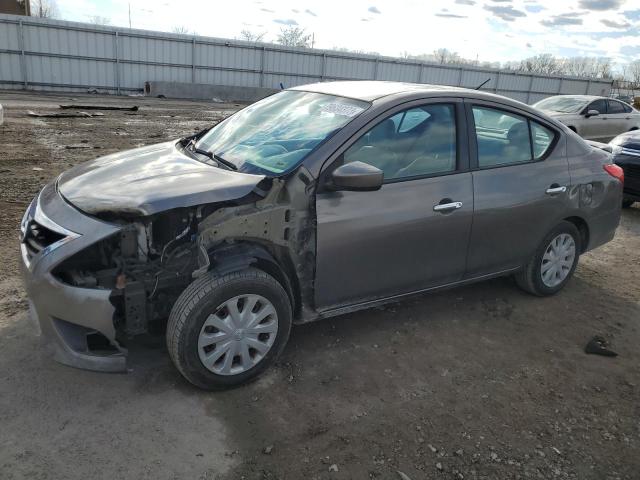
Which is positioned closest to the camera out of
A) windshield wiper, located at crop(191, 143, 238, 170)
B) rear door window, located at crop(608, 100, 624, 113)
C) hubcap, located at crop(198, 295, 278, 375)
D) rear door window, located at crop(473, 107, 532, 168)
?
hubcap, located at crop(198, 295, 278, 375)

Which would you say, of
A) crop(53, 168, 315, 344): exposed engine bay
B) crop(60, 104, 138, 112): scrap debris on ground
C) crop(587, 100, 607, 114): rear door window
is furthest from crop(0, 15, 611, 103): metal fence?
crop(53, 168, 315, 344): exposed engine bay

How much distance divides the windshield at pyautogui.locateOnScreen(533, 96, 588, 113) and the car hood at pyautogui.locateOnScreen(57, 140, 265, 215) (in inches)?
449

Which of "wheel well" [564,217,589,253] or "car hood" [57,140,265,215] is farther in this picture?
"wheel well" [564,217,589,253]

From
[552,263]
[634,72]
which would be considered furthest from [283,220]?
[634,72]

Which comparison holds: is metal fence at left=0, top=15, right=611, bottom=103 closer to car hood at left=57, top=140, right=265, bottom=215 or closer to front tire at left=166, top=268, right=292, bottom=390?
car hood at left=57, top=140, right=265, bottom=215

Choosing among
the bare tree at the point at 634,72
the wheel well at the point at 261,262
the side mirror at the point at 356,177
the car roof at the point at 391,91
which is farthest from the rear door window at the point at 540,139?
the bare tree at the point at 634,72

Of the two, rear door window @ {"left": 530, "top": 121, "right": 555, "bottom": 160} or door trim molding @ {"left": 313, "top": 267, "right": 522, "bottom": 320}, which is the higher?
rear door window @ {"left": 530, "top": 121, "right": 555, "bottom": 160}

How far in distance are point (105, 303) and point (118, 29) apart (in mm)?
24589

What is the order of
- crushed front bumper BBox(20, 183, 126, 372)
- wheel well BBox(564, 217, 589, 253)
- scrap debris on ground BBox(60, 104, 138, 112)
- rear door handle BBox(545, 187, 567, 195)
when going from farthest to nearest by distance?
1. scrap debris on ground BBox(60, 104, 138, 112)
2. wheel well BBox(564, 217, 589, 253)
3. rear door handle BBox(545, 187, 567, 195)
4. crushed front bumper BBox(20, 183, 126, 372)

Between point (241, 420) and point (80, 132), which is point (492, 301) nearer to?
point (241, 420)

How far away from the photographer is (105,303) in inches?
109

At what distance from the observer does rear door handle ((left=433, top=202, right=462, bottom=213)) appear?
3.60 metres

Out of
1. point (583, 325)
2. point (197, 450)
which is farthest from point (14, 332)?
point (583, 325)

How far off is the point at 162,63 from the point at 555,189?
2428 cm
